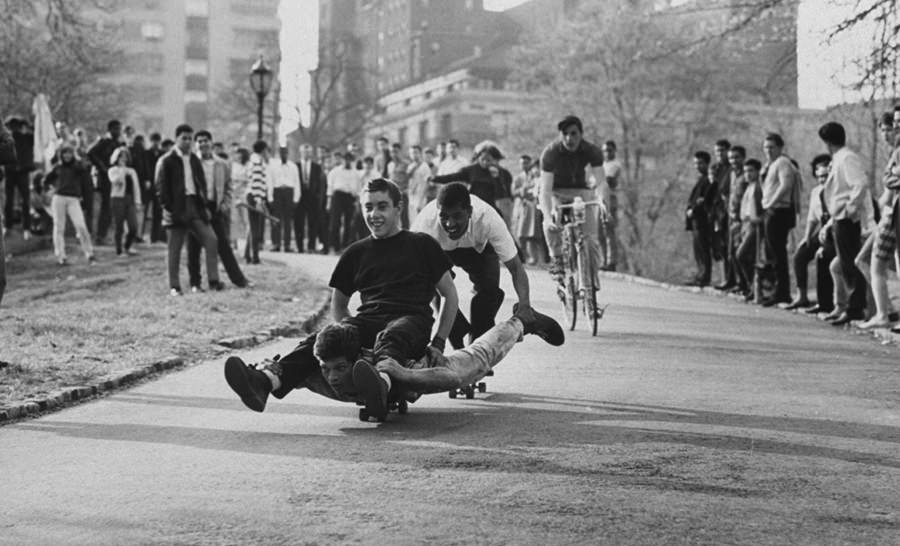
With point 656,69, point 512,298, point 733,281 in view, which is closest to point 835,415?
point 512,298

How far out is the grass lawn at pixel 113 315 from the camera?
12.1 m

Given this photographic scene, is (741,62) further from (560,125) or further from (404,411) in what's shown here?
(404,411)

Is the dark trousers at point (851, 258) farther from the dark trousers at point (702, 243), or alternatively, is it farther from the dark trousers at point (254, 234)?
the dark trousers at point (254, 234)

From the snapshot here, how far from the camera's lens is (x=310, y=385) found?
29.4ft

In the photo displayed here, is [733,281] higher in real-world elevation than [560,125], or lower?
lower

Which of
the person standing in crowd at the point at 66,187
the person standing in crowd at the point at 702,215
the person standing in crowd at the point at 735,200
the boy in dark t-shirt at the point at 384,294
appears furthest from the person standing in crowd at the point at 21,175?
the boy in dark t-shirt at the point at 384,294

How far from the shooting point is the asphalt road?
591 centimetres

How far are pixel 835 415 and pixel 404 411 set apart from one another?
2574mm

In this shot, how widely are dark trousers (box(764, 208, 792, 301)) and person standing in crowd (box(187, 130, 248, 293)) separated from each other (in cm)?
715

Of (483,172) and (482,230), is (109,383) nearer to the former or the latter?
(482,230)

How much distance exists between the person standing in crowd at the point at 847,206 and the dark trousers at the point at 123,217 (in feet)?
46.8

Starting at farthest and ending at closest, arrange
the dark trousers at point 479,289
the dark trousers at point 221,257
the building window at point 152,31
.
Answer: the building window at point 152,31, the dark trousers at point 221,257, the dark trousers at point 479,289

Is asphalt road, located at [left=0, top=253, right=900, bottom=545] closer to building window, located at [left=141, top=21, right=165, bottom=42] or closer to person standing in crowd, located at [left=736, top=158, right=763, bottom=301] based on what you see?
person standing in crowd, located at [left=736, top=158, right=763, bottom=301]

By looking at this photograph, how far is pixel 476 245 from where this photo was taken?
10695mm
